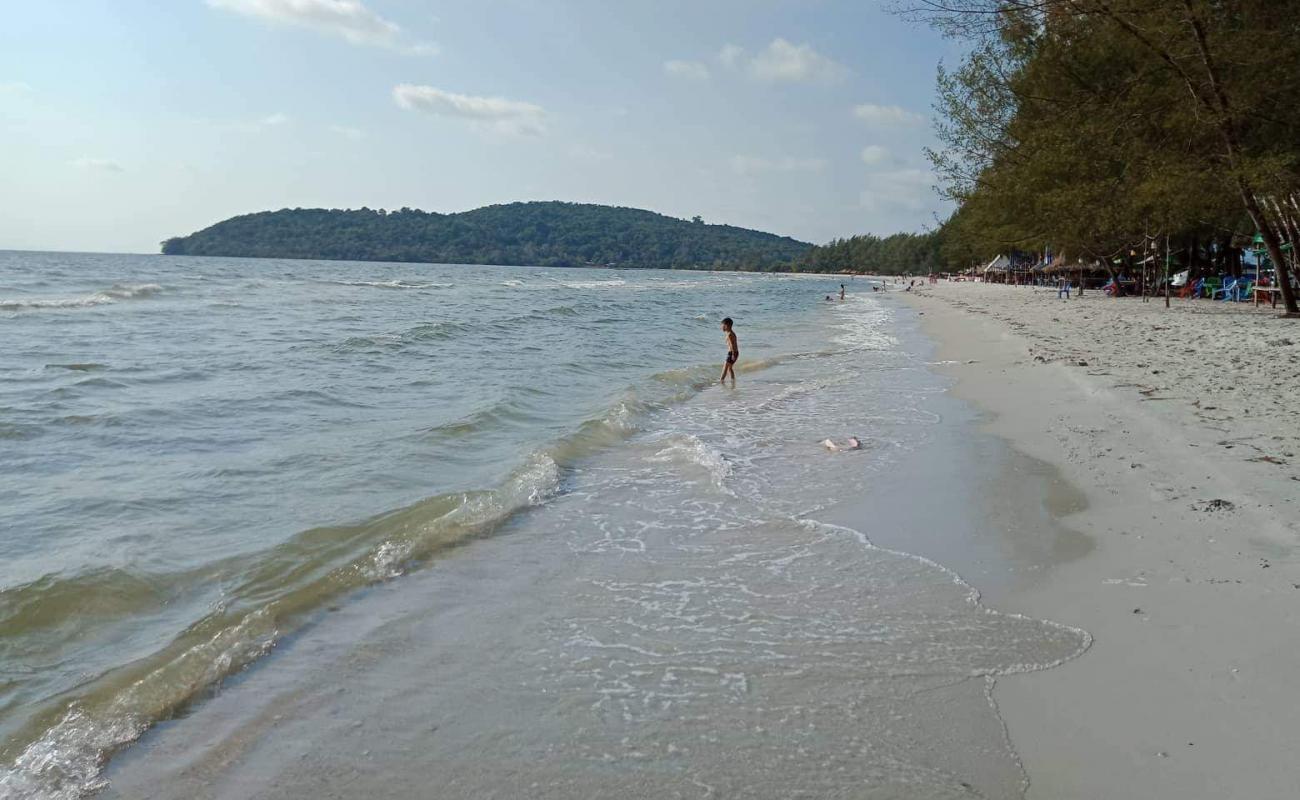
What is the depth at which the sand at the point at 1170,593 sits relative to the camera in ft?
10.7

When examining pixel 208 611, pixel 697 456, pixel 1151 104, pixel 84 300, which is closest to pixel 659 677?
pixel 208 611

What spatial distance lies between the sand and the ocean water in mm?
373

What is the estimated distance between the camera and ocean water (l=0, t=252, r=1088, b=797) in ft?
12.4

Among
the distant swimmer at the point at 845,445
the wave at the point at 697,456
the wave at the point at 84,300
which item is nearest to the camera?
the wave at the point at 697,456

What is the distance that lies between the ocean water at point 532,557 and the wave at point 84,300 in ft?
55.3

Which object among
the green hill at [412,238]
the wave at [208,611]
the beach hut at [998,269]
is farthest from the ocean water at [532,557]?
the green hill at [412,238]

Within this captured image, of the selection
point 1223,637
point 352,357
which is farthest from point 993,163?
point 1223,637

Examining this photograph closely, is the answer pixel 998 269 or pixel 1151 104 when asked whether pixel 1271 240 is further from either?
pixel 998 269

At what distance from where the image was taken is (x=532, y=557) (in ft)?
20.6

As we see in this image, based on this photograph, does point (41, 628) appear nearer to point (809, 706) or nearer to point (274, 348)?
point (809, 706)

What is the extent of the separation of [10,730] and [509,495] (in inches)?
173

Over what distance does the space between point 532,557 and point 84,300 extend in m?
34.3

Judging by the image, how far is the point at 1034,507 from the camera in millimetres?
6852

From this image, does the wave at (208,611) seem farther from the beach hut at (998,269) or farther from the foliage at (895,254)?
the foliage at (895,254)
